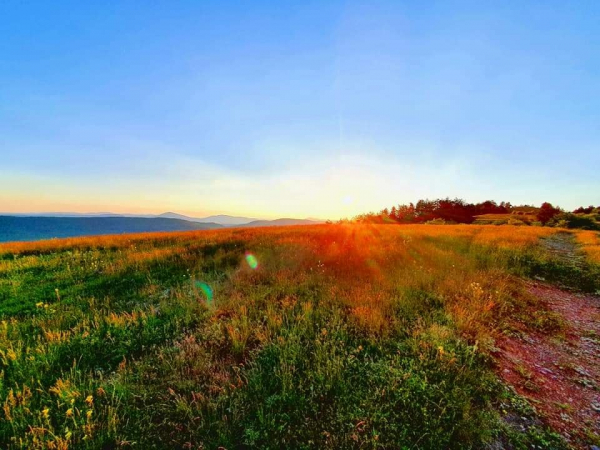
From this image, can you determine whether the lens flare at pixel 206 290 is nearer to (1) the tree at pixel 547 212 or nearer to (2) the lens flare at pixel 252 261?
(2) the lens flare at pixel 252 261

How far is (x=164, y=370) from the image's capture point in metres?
3.68

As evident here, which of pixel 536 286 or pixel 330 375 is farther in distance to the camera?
pixel 536 286

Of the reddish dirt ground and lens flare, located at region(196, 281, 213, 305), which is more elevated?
lens flare, located at region(196, 281, 213, 305)

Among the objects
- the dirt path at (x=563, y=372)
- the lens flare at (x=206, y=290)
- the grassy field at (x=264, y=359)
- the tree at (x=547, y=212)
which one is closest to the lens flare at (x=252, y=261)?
the grassy field at (x=264, y=359)

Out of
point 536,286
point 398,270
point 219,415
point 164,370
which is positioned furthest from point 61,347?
point 536,286

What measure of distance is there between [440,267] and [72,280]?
12.5 meters

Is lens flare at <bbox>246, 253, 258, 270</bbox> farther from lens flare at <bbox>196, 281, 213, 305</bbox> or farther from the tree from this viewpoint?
the tree

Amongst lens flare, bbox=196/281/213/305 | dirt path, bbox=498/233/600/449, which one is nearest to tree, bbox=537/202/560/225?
dirt path, bbox=498/233/600/449

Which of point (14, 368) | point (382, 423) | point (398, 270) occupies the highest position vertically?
point (398, 270)

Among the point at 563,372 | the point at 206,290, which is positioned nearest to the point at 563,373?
the point at 563,372

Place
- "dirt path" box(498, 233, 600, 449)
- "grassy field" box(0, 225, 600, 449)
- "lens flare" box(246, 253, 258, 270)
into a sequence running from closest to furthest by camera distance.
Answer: "grassy field" box(0, 225, 600, 449) → "dirt path" box(498, 233, 600, 449) → "lens flare" box(246, 253, 258, 270)

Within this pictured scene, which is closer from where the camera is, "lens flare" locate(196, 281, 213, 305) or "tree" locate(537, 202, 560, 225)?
"lens flare" locate(196, 281, 213, 305)

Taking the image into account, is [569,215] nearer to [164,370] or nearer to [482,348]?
[482,348]

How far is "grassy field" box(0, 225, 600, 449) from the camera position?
279cm
